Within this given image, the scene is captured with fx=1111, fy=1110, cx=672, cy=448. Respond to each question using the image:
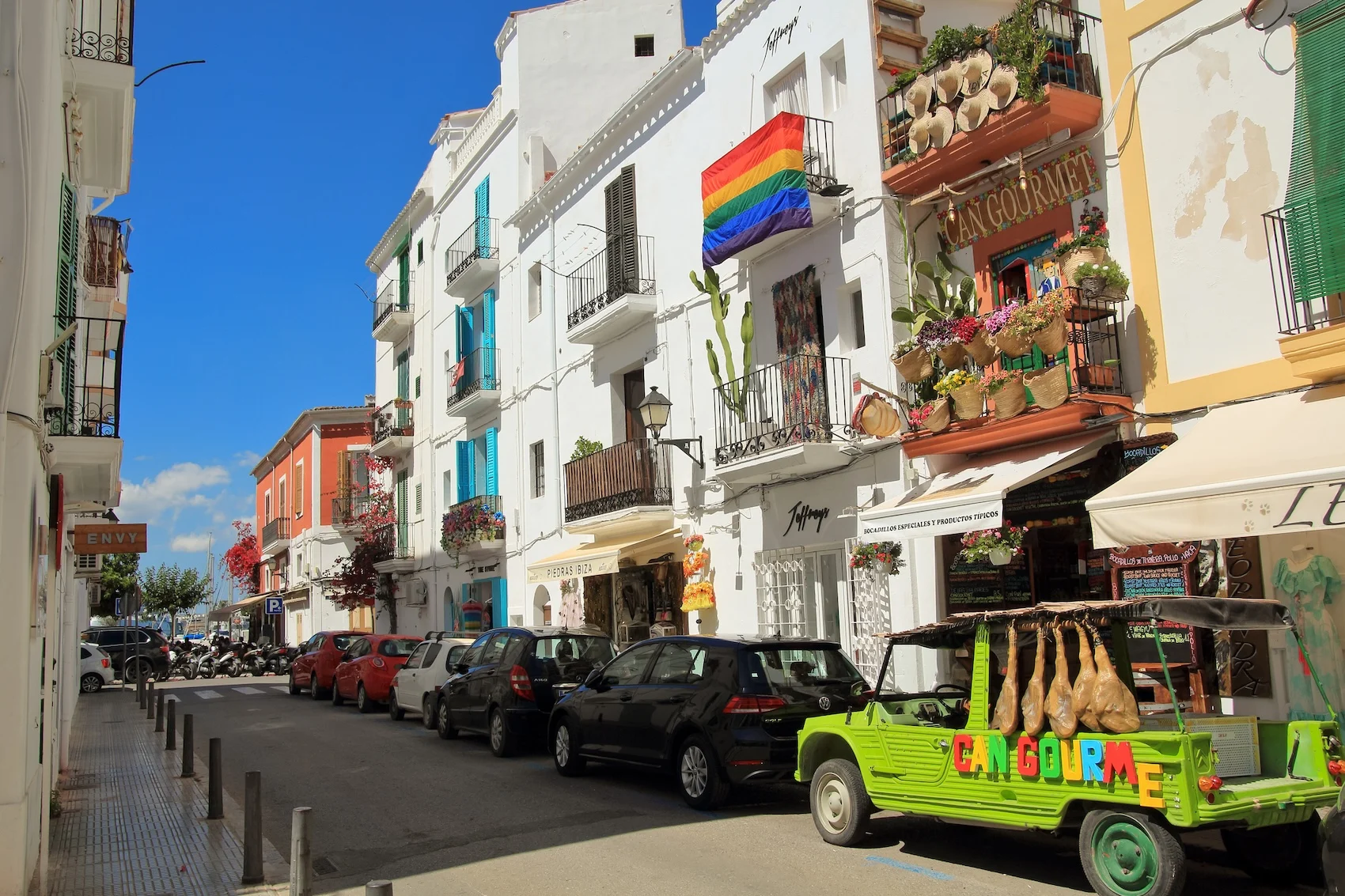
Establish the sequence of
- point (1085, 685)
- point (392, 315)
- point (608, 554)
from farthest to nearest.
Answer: point (392, 315)
point (608, 554)
point (1085, 685)

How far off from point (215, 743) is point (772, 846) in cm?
502

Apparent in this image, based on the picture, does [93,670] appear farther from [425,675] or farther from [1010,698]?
[1010,698]

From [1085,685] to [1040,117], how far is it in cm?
709

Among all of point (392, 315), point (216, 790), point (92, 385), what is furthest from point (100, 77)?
point (392, 315)

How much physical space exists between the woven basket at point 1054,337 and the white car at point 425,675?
9829 millimetres

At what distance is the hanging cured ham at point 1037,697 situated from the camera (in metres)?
6.98

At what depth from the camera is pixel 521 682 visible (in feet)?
46.8

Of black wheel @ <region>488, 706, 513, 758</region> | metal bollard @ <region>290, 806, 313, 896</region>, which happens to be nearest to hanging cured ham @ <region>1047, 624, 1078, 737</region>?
metal bollard @ <region>290, 806, 313, 896</region>

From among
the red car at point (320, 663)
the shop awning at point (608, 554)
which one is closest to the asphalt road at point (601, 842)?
the shop awning at point (608, 554)

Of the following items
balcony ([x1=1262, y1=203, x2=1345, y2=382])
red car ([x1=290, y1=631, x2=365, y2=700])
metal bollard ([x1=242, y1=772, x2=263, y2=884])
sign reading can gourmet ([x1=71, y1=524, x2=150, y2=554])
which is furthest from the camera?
red car ([x1=290, y1=631, x2=365, y2=700])

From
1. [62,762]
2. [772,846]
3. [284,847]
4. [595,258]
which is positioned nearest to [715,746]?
[772,846]

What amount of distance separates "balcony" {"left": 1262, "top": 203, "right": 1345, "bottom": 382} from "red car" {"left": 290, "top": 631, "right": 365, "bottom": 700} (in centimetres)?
1924

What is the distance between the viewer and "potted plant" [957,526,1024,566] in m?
11.8

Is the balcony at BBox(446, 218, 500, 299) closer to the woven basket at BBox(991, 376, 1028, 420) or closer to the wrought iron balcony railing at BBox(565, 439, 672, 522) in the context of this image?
the wrought iron balcony railing at BBox(565, 439, 672, 522)
